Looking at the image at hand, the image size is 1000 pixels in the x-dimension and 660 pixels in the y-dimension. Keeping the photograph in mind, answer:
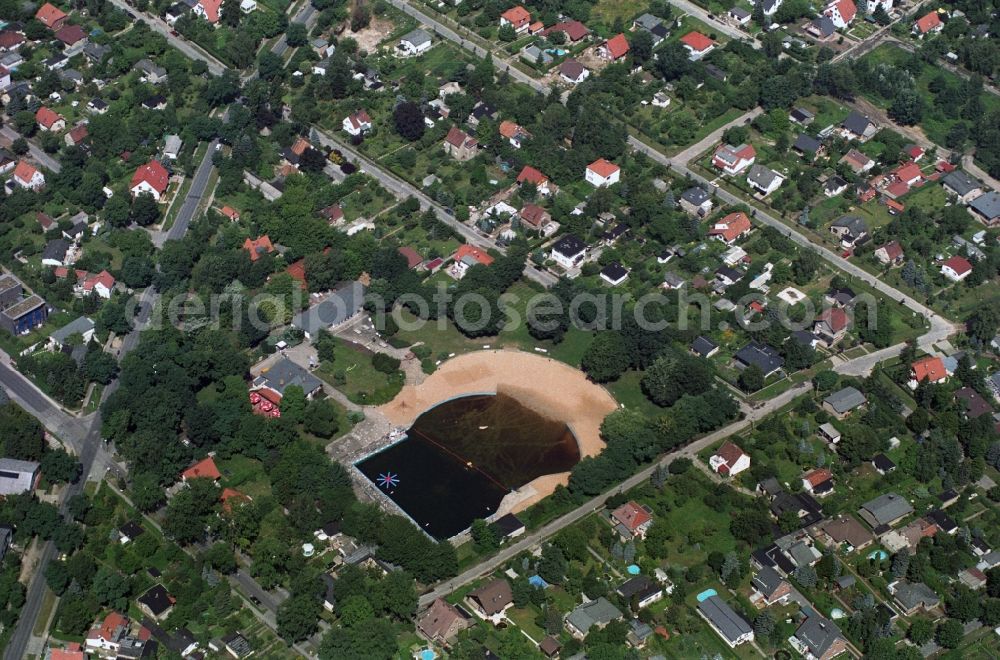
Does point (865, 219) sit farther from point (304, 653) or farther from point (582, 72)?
point (304, 653)

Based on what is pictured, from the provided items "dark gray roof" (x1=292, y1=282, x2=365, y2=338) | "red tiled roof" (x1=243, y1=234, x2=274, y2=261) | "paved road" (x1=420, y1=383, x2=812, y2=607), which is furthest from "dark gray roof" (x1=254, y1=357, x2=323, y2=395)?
"paved road" (x1=420, y1=383, x2=812, y2=607)

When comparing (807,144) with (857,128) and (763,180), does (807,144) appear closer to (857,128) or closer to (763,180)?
(857,128)

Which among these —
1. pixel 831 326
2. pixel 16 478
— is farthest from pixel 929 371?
pixel 16 478

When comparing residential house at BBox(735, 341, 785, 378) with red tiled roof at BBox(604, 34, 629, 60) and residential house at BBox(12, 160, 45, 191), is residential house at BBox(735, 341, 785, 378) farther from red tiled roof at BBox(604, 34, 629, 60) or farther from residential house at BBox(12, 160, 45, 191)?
residential house at BBox(12, 160, 45, 191)

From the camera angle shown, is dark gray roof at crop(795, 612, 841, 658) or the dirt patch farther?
the dirt patch

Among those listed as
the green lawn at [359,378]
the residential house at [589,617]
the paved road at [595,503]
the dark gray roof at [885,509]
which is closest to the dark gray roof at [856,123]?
the paved road at [595,503]

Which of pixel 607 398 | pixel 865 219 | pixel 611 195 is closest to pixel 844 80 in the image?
pixel 865 219

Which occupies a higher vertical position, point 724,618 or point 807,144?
point 807,144
